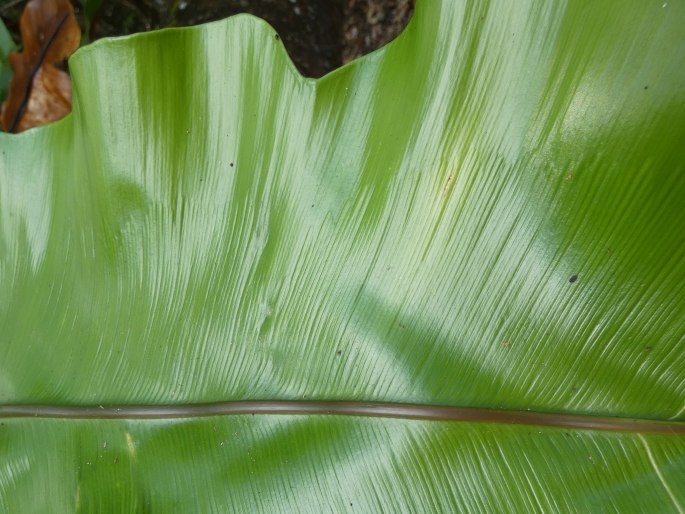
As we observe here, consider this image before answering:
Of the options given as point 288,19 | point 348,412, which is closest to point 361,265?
point 348,412

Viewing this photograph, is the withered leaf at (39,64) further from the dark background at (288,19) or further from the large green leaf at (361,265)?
the large green leaf at (361,265)

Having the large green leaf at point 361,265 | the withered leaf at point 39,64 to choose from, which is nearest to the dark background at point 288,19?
the withered leaf at point 39,64

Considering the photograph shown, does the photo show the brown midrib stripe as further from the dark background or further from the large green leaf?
the dark background

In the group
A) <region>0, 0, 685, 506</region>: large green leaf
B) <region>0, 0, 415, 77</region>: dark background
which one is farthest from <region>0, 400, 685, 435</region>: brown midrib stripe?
<region>0, 0, 415, 77</region>: dark background

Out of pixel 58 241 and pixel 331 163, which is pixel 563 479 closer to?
pixel 331 163

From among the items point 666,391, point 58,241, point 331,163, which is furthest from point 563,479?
point 58,241

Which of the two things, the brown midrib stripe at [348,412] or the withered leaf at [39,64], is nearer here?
the brown midrib stripe at [348,412]

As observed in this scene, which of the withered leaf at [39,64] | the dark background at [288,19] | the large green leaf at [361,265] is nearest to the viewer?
the large green leaf at [361,265]

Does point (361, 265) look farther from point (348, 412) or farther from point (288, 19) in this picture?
point (288, 19)
